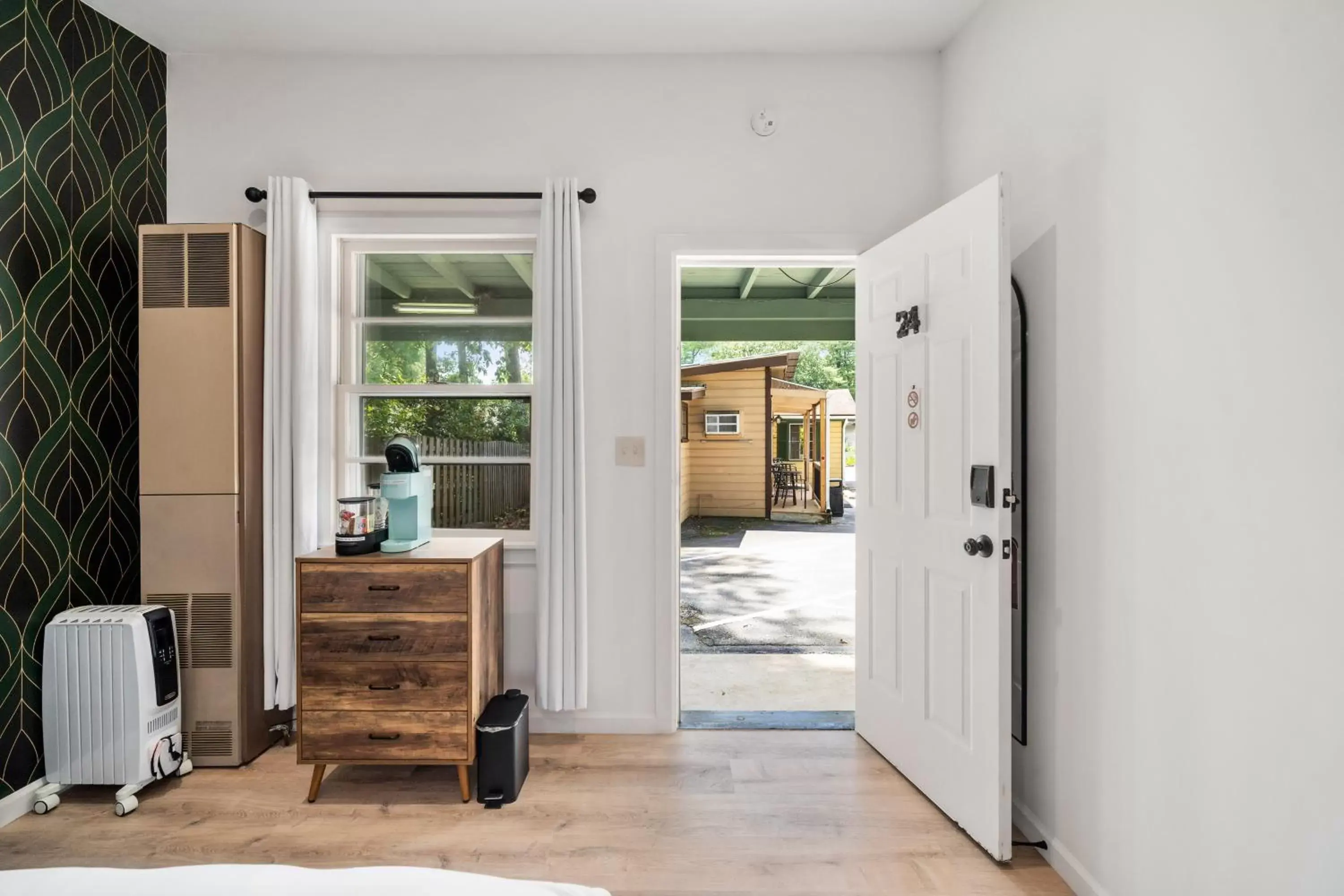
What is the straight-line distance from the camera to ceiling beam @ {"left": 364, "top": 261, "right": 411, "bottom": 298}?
10.0 ft

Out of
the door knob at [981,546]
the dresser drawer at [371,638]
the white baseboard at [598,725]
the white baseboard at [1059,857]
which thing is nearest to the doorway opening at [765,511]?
the white baseboard at [598,725]

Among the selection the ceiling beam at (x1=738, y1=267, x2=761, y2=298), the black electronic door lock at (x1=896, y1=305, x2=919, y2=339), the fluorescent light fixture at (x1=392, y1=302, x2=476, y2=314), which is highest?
the ceiling beam at (x1=738, y1=267, x2=761, y2=298)

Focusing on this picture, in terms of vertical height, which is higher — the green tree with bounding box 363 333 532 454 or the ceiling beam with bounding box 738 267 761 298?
the ceiling beam with bounding box 738 267 761 298

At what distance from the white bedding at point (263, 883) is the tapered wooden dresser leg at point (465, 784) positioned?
1.46m

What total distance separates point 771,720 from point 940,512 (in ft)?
4.34

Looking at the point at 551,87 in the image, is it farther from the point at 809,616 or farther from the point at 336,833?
the point at 809,616

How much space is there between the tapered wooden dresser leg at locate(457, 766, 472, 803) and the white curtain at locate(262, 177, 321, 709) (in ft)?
2.87

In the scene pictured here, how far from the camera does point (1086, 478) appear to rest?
1.89 m

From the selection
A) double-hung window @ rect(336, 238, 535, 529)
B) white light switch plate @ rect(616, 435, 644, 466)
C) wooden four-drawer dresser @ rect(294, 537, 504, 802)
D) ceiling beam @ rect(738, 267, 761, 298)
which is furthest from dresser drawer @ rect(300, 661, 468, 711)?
ceiling beam @ rect(738, 267, 761, 298)

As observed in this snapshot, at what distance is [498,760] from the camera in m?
2.33

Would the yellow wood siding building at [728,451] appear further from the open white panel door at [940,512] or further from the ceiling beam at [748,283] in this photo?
the open white panel door at [940,512]

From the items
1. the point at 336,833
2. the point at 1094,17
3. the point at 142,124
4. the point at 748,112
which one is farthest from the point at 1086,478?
the point at 142,124

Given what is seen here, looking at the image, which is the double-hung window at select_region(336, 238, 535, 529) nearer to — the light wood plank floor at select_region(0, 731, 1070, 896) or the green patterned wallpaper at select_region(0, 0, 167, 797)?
the green patterned wallpaper at select_region(0, 0, 167, 797)

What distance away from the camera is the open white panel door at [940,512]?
2.01m
